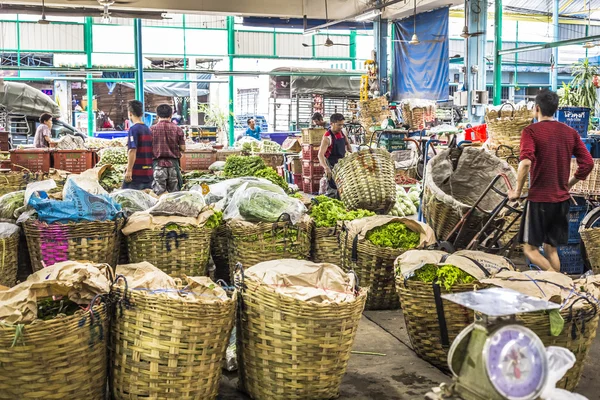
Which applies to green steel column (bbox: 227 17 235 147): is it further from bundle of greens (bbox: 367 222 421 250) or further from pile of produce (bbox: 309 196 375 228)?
bundle of greens (bbox: 367 222 421 250)

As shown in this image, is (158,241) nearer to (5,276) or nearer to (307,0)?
(5,276)

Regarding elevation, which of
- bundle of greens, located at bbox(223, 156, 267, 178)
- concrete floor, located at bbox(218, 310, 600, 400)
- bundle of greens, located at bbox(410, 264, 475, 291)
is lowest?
concrete floor, located at bbox(218, 310, 600, 400)

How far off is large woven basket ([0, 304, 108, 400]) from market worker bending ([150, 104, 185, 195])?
523cm

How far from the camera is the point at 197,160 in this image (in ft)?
45.3

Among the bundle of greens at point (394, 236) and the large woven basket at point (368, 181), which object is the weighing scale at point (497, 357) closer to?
the bundle of greens at point (394, 236)

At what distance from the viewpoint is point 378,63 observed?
63.6 ft

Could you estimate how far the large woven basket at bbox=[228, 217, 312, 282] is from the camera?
6.27 m

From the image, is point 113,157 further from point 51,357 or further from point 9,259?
point 51,357

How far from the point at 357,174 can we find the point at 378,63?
37.8 feet

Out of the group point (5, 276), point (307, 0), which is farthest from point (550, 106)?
point (307, 0)

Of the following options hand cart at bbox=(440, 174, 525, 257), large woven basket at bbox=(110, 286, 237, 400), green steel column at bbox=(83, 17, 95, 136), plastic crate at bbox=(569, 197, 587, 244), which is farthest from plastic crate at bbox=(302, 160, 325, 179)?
green steel column at bbox=(83, 17, 95, 136)

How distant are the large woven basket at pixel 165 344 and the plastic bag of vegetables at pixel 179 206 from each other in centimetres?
213

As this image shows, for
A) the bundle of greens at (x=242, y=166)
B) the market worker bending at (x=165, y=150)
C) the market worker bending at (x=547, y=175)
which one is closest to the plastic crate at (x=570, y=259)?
the market worker bending at (x=547, y=175)

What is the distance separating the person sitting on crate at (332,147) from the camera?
9.95m
